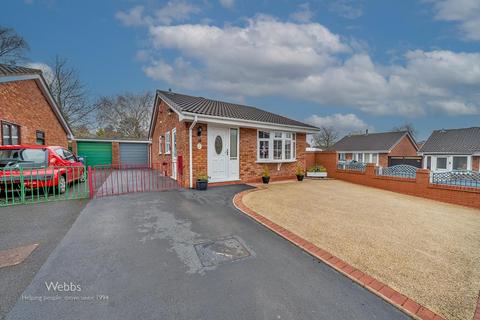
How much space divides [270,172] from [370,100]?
Answer: 22288 millimetres

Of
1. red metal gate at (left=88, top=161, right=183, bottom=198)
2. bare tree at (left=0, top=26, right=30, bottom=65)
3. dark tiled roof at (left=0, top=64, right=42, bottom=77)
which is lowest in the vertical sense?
red metal gate at (left=88, top=161, right=183, bottom=198)

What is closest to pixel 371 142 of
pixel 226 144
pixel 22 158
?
pixel 226 144

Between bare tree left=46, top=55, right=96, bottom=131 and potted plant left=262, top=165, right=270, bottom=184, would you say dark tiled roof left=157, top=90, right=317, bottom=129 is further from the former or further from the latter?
bare tree left=46, top=55, right=96, bottom=131

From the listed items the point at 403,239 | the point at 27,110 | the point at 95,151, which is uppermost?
the point at 27,110

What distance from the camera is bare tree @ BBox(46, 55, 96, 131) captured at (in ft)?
70.4

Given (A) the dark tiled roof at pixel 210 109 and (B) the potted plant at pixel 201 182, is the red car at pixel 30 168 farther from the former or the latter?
(A) the dark tiled roof at pixel 210 109

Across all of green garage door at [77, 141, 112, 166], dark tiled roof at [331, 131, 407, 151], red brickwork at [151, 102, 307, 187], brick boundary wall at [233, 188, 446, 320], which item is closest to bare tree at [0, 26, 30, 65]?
green garage door at [77, 141, 112, 166]

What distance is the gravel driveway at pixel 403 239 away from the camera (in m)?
2.26

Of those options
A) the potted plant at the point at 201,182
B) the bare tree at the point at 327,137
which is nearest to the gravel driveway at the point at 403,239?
the potted plant at the point at 201,182

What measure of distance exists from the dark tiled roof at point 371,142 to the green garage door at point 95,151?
30.7m

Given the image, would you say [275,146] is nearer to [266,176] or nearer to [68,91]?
[266,176]

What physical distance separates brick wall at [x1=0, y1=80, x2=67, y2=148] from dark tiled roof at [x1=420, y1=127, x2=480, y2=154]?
34.0m

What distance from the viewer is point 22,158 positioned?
591 centimetres

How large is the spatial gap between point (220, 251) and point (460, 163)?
1117 inches
